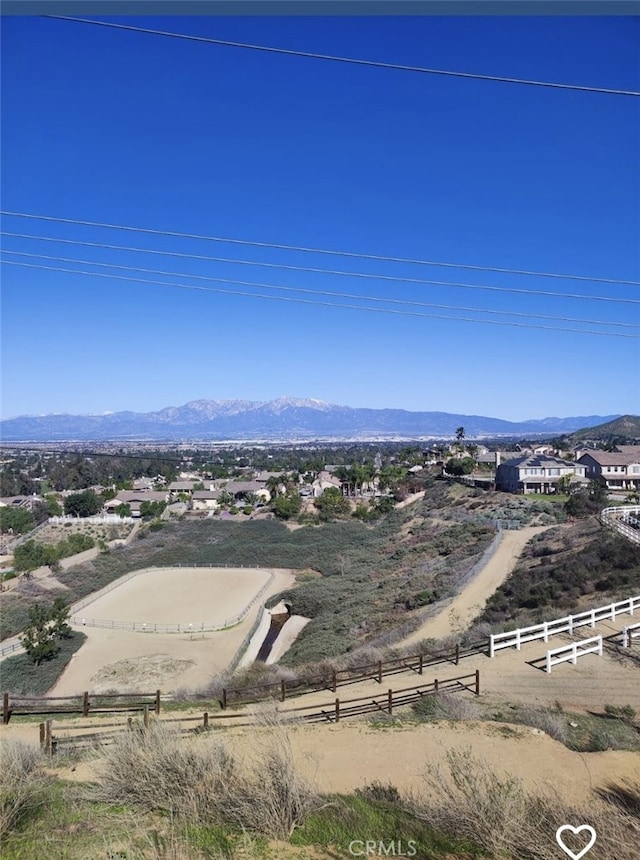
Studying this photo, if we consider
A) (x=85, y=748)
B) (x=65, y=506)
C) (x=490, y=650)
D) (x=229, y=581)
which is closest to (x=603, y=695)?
(x=490, y=650)

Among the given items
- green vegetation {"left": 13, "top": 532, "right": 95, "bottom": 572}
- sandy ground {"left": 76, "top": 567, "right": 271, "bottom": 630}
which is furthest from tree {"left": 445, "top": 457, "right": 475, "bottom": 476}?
green vegetation {"left": 13, "top": 532, "right": 95, "bottom": 572}

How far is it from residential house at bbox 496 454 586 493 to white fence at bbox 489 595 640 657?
1722 inches

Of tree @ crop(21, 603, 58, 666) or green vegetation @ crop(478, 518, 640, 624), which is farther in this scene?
tree @ crop(21, 603, 58, 666)

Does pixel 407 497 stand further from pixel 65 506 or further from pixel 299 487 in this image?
pixel 65 506

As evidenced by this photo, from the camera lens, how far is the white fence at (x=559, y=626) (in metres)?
15.2

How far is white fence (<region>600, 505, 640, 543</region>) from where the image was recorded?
84.9 feet

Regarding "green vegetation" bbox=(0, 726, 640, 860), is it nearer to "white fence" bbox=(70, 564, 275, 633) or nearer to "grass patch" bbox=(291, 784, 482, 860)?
"grass patch" bbox=(291, 784, 482, 860)

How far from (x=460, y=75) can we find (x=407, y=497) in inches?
2551

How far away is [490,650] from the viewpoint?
1494 centimetres

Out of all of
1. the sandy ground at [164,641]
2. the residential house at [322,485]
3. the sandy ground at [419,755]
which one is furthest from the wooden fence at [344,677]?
the residential house at [322,485]

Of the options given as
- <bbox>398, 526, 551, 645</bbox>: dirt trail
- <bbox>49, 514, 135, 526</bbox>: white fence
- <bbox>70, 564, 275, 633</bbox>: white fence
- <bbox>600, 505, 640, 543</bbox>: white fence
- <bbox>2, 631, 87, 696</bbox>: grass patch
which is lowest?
<bbox>49, 514, 135, 526</bbox>: white fence

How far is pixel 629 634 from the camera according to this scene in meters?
15.5

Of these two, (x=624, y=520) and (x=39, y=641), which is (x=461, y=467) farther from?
(x=39, y=641)

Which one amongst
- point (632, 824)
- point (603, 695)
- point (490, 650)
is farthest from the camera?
point (490, 650)
